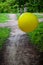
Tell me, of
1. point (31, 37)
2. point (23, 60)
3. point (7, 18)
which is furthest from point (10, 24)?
point (23, 60)

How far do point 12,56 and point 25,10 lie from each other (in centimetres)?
45

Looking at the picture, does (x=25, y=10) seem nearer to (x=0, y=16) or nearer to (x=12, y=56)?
(x=0, y=16)

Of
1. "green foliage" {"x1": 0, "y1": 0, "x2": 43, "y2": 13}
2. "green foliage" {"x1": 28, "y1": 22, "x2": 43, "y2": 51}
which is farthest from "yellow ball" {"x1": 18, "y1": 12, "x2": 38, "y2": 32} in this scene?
"green foliage" {"x1": 28, "y1": 22, "x2": 43, "y2": 51}

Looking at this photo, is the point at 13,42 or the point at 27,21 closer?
the point at 27,21

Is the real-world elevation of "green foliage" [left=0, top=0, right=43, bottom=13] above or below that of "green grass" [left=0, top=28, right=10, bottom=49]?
above

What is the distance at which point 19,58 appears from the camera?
131 centimetres

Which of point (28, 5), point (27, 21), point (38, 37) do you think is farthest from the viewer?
point (38, 37)

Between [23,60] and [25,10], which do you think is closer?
[25,10]

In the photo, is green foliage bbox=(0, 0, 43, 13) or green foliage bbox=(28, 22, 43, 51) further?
green foliage bbox=(28, 22, 43, 51)

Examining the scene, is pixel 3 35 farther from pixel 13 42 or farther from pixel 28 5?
pixel 28 5

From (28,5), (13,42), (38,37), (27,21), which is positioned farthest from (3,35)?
(27,21)

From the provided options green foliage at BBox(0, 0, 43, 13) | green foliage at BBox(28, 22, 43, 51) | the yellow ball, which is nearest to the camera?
the yellow ball

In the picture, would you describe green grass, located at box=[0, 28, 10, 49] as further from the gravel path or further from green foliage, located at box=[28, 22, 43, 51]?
green foliage, located at box=[28, 22, 43, 51]

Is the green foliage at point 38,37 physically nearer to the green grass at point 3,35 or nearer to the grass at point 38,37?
the grass at point 38,37
